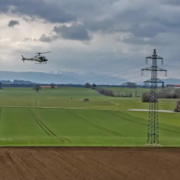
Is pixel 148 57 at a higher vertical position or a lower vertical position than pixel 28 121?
higher

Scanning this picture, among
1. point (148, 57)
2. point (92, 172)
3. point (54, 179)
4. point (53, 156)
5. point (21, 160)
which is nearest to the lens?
point (54, 179)

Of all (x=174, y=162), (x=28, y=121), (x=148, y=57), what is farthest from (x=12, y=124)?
(x=174, y=162)

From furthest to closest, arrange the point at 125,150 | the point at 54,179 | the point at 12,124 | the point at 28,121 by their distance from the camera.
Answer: the point at 28,121
the point at 12,124
the point at 125,150
the point at 54,179

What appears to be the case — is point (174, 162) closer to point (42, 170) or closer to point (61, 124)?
point (42, 170)

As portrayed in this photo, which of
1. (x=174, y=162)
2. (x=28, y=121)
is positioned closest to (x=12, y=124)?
(x=28, y=121)

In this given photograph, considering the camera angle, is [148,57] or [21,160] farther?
[148,57]

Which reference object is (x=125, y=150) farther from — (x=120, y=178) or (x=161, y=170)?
(x=120, y=178)
